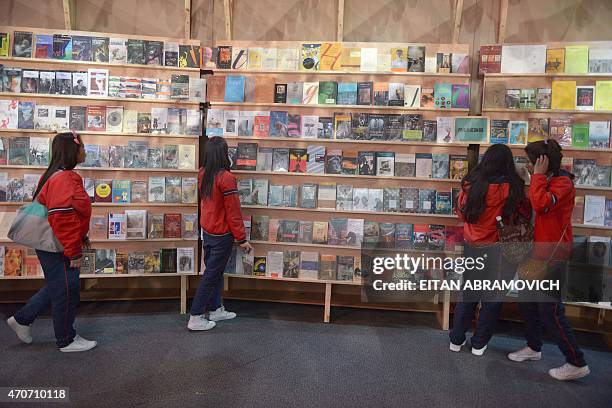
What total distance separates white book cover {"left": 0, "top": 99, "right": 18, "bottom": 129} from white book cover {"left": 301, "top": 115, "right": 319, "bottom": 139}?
2.59m

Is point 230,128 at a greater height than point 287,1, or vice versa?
point 287,1

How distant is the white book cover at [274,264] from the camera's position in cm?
432

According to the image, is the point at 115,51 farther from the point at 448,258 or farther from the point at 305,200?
the point at 448,258

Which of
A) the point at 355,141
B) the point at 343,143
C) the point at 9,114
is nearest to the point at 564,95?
the point at 355,141

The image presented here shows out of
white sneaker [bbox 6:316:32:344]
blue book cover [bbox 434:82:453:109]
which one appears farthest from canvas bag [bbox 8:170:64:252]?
blue book cover [bbox 434:82:453:109]

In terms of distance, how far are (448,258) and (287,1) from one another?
3045 mm

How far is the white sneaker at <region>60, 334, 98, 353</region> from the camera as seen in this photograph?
332cm

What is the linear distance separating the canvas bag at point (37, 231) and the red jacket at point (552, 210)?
328 cm

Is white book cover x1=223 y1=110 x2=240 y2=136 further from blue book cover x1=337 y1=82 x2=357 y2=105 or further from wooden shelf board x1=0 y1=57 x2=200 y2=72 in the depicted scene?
blue book cover x1=337 y1=82 x2=357 y2=105

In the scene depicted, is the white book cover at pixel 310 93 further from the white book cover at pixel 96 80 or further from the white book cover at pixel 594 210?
the white book cover at pixel 594 210

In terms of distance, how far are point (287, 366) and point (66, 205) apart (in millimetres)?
1862

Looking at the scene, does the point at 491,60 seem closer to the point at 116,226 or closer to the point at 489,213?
the point at 489,213

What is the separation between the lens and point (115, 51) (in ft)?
13.8

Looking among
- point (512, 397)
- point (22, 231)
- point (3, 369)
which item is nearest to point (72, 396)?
point (3, 369)
